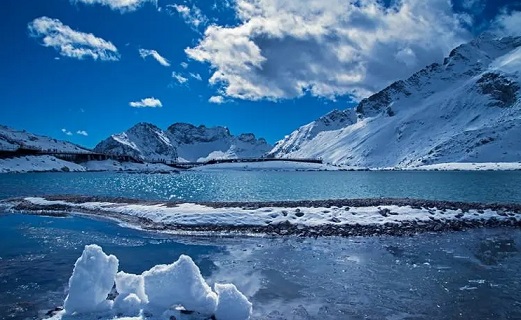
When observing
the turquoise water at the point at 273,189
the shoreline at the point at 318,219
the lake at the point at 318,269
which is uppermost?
the turquoise water at the point at 273,189

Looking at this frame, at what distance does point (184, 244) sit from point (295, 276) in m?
9.79

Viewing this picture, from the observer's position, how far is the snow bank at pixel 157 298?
11.5 meters

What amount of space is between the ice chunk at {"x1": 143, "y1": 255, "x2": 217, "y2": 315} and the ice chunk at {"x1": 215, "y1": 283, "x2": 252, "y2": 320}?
0.24m

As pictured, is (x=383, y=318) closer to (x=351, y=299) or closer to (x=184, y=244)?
(x=351, y=299)

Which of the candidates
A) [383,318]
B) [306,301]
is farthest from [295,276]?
[383,318]

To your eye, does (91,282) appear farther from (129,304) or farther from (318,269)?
(318,269)

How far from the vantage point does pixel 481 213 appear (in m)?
34.7

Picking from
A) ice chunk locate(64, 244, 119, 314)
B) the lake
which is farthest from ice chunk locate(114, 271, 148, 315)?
the lake

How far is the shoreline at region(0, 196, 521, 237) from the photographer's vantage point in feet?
96.3

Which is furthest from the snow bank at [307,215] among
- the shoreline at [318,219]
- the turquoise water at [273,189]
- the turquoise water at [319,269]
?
the turquoise water at [273,189]

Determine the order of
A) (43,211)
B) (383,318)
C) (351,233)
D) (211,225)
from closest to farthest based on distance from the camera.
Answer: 1. (383,318)
2. (351,233)
3. (211,225)
4. (43,211)

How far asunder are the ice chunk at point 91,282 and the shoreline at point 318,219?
16519 millimetres

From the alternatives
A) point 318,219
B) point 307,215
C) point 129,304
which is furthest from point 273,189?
point 129,304

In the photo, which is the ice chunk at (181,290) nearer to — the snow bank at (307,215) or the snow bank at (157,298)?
the snow bank at (157,298)
